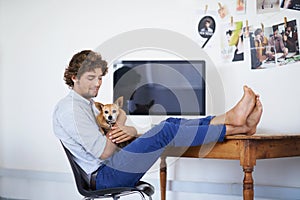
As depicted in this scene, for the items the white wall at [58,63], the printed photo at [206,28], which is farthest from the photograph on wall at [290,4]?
the printed photo at [206,28]

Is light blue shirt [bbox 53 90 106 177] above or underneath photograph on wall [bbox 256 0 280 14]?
underneath

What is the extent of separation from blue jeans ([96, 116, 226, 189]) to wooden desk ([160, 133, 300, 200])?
95 mm

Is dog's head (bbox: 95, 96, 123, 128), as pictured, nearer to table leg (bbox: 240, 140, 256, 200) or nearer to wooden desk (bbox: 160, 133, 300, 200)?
wooden desk (bbox: 160, 133, 300, 200)

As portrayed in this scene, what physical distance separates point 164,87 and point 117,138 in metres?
0.97

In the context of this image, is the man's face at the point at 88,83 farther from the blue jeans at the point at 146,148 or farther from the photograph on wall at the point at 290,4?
the photograph on wall at the point at 290,4

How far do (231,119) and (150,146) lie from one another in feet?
1.44

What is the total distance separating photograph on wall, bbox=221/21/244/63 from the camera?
3.39 m

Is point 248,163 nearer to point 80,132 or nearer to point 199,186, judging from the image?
point 80,132

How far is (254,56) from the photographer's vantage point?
10.9ft

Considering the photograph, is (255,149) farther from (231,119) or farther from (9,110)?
(9,110)

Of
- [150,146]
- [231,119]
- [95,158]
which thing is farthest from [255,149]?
[95,158]

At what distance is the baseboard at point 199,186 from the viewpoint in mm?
3199

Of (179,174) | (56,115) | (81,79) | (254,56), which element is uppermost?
(254,56)

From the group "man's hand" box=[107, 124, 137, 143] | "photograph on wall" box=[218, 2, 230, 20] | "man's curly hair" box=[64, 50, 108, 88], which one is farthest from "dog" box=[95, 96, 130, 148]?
"photograph on wall" box=[218, 2, 230, 20]
